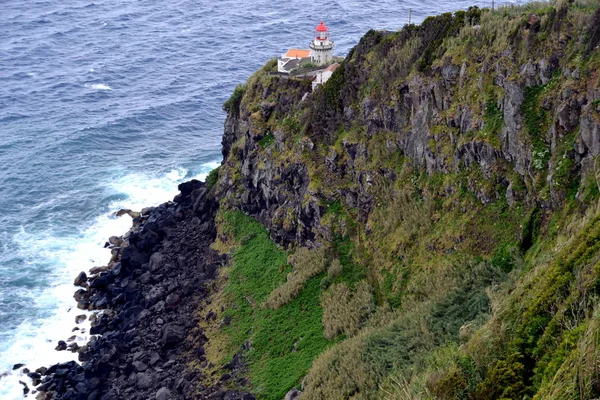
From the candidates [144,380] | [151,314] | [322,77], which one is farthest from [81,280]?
[322,77]

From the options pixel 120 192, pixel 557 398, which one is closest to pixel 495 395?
pixel 557 398

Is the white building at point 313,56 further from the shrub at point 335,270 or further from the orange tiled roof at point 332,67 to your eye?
the shrub at point 335,270

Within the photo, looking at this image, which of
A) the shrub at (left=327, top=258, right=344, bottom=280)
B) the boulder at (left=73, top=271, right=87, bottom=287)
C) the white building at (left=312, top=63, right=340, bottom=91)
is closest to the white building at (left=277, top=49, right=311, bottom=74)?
the white building at (left=312, top=63, right=340, bottom=91)

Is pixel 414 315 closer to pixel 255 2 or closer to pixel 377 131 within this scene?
pixel 377 131

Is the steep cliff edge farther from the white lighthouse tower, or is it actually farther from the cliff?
the white lighthouse tower

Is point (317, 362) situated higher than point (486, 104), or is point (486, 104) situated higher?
point (486, 104)
